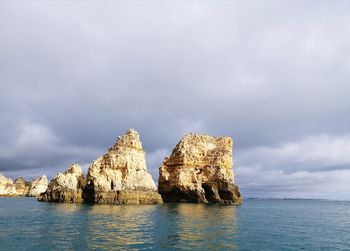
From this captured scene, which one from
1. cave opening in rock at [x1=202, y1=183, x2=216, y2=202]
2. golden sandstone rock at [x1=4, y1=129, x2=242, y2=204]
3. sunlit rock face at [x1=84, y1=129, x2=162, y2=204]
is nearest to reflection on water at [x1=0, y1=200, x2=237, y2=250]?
sunlit rock face at [x1=84, y1=129, x2=162, y2=204]

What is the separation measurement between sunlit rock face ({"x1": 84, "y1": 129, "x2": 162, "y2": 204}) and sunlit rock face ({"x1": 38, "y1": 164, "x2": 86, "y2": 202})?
125 inches

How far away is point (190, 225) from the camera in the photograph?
45.6 meters

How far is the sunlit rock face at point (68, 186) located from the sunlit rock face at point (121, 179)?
317cm

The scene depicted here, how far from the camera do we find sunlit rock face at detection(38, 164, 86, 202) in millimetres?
92375

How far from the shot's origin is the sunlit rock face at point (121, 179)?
8706cm

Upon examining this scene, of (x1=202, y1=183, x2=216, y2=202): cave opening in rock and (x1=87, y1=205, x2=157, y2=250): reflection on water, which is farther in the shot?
(x1=202, y1=183, x2=216, y2=202): cave opening in rock

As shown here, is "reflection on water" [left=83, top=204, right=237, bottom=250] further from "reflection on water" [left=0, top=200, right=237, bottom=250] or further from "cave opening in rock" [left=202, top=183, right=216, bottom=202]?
"cave opening in rock" [left=202, top=183, right=216, bottom=202]

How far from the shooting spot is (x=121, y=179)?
9069 cm

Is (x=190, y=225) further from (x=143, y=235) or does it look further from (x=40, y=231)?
(x=40, y=231)

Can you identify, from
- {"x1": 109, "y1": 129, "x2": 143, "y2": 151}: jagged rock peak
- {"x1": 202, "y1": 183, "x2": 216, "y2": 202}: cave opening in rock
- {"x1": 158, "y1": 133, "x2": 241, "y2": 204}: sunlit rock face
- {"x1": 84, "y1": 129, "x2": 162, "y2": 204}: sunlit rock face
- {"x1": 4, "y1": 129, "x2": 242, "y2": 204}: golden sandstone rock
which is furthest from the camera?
{"x1": 158, "y1": 133, "x2": 241, "y2": 204}: sunlit rock face

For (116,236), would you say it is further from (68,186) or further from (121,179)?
Result: (68,186)

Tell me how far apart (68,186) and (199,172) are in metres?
39.2

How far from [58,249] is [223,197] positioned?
8010 cm

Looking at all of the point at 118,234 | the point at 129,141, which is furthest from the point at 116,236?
the point at 129,141
